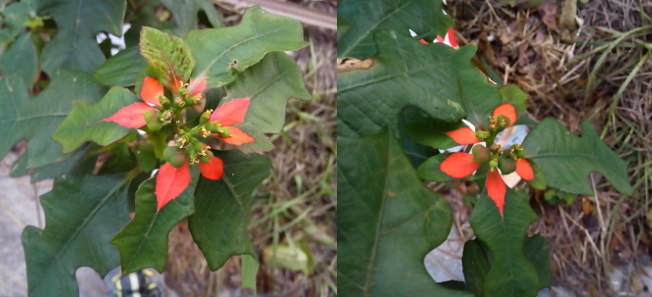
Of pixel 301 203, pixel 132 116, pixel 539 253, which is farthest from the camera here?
pixel 301 203

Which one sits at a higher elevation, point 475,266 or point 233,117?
point 233,117

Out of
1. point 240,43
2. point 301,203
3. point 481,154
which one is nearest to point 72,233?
point 240,43

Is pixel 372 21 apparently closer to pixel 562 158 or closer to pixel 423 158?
pixel 423 158

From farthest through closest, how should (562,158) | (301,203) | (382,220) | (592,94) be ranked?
(301,203) → (592,94) → (562,158) → (382,220)

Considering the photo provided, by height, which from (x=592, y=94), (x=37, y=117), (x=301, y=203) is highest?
(x=37, y=117)

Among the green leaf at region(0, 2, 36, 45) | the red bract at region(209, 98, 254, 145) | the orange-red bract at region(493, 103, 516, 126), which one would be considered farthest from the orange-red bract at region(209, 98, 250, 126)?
the green leaf at region(0, 2, 36, 45)

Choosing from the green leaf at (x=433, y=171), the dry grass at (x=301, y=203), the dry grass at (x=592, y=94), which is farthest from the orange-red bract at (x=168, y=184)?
the dry grass at (x=592, y=94)
